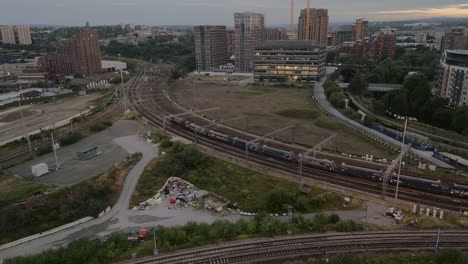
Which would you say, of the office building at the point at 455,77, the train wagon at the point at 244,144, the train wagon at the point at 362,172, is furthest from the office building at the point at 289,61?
the train wagon at the point at 362,172

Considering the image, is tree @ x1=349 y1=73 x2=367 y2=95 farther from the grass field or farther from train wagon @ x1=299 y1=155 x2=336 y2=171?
train wagon @ x1=299 y1=155 x2=336 y2=171

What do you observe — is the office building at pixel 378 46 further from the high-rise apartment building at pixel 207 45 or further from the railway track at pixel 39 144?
the railway track at pixel 39 144

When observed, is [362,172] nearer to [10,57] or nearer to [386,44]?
[386,44]

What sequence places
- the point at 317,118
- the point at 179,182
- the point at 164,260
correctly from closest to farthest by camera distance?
the point at 164,260 → the point at 179,182 → the point at 317,118

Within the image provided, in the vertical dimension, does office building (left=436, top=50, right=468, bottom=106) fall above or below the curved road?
above

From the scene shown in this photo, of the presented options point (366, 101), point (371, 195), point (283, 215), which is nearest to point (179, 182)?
point (283, 215)

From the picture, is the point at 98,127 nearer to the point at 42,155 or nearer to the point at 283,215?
the point at 42,155

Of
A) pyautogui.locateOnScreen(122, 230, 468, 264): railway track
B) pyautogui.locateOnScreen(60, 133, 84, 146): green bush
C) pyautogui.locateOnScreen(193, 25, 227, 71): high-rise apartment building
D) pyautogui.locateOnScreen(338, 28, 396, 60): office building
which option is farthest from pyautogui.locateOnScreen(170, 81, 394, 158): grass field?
pyautogui.locateOnScreen(338, 28, 396, 60): office building
